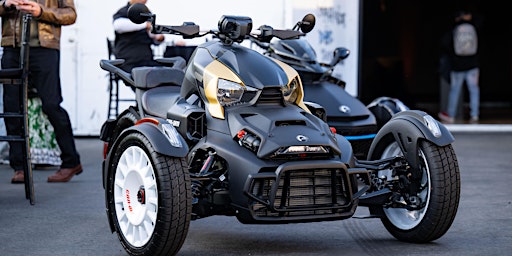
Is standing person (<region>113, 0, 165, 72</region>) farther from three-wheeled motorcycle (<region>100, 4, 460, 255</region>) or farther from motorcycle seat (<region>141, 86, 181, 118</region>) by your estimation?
three-wheeled motorcycle (<region>100, 4, 460, 255</region>)

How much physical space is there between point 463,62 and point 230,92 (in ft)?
37.9

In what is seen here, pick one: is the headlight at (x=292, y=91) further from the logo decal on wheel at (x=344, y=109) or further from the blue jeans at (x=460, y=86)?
the blue jeans at (x=460, y=86)

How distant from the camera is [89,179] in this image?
983 centimetres

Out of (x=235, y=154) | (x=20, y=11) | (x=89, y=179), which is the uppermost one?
(x=20, y=11)

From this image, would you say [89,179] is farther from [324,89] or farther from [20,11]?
[324,89]

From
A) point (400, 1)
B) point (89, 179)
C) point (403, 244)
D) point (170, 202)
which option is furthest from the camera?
point (400, 1)

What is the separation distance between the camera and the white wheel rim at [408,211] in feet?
Answer: 21.0

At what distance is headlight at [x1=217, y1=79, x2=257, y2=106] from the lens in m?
6.33

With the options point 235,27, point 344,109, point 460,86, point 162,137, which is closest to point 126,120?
point 235,27

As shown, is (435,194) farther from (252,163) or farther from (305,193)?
(252,163)

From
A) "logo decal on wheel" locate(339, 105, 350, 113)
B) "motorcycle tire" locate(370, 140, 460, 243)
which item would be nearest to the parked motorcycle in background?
"logo decal on wheel" locate(339, 105, 350, 113)

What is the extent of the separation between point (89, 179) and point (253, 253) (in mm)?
3789

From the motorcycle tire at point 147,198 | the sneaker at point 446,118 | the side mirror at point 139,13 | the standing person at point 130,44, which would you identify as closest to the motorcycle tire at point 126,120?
the side mirror at point 139,13

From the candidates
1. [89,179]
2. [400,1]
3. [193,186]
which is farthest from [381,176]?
[400,1]
